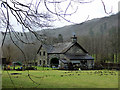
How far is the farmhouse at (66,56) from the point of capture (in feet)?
43.0

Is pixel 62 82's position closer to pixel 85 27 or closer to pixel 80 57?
pixel 85 27

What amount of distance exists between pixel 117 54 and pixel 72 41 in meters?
2.95

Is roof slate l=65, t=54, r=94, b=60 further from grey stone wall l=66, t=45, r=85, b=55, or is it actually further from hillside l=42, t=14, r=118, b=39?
hillside l=42, t=14, r=118, b=39

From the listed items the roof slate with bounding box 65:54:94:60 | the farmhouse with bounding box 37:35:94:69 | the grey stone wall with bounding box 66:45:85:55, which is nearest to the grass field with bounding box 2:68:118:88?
the farmhouse with bounding box 37:35:94:69

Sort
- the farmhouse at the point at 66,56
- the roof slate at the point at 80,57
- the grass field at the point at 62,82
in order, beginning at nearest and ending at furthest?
1. the grass field at the point at 62,82
2. the farmhouse at the point at 66,56
3. the roof slate at the point at 80,57

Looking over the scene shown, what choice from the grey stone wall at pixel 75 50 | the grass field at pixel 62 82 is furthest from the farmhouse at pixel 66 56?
the grass field at pixel 62 82

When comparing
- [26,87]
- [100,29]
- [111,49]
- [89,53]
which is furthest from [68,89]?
[89,53]

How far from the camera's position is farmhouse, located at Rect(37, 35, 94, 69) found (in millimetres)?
13113

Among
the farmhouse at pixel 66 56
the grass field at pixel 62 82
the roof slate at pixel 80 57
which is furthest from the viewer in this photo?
the roof slate at pixel 80 57

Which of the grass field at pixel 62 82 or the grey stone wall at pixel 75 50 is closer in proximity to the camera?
the grass field at pixel 62 82

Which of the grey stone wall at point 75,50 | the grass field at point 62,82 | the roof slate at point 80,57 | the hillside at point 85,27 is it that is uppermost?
the hillside at point 85,27

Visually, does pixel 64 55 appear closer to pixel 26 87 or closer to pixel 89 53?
pixel 89 53

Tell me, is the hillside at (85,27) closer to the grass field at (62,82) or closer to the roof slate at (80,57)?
the grass field at (62,82)

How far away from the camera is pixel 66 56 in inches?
Result: 539
